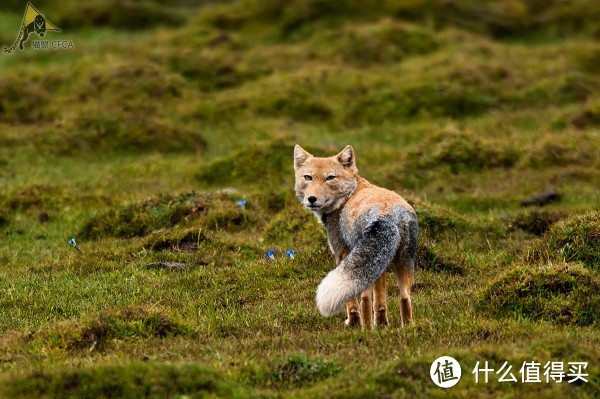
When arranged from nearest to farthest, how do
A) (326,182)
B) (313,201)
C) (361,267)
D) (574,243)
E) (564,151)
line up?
(361,267) → (313,201) → (326,182) → (574,243) → (564,151)

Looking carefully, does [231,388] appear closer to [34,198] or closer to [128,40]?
[34,198]

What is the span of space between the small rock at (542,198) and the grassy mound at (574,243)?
5.34m

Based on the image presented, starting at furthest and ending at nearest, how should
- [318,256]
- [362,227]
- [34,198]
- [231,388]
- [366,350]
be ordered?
[34,198]
[318,256]
[362,227]
[366,350]
[231,388]

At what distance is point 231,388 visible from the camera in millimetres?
8039

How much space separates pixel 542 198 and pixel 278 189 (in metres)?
5.26

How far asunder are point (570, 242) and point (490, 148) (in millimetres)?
8844

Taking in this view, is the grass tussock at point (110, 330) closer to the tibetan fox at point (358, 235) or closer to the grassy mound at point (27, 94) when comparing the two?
the tibetan fox at point (358, 235)

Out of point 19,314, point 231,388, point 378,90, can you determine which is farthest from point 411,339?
point 378,90

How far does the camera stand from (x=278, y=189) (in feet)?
61.2

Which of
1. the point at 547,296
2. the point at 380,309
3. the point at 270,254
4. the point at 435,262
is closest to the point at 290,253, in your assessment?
the point at 270,254

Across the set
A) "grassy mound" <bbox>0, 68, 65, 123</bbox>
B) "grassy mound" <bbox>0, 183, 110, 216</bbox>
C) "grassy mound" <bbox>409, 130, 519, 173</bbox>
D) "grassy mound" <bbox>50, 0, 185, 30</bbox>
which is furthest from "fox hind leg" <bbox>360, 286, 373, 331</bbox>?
"grassy mound" <bbox>50, 0, 185, 30</bbox>

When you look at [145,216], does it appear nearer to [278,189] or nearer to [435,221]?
[278,189]

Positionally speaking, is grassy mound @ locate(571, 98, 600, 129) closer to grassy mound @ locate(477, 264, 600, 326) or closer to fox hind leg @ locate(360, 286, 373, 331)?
grassy mound @ locate(477, 264, 600, 326)

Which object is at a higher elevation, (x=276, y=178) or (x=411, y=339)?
(x=411, y=339)
